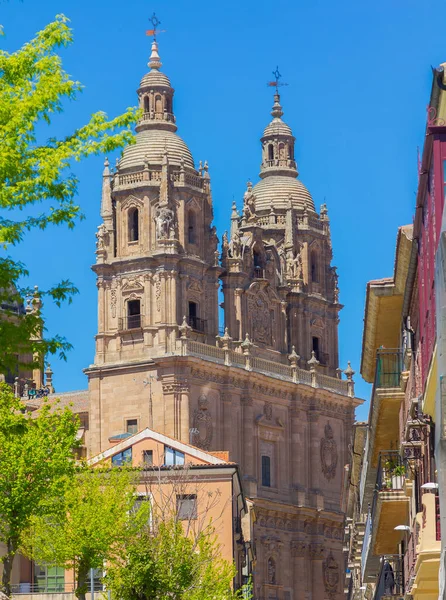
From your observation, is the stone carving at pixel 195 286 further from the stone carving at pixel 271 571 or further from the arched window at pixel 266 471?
the stone carving at pixel 271 571

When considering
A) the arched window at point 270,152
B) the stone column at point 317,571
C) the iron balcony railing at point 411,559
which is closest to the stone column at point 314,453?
the stone column at point 317,571

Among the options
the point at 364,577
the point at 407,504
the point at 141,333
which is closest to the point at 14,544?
the point at 364,577

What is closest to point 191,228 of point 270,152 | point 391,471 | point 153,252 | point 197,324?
point 153,252

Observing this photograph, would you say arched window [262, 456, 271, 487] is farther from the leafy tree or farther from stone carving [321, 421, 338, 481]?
the leafy tree

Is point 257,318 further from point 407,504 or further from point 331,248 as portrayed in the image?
point 407,504

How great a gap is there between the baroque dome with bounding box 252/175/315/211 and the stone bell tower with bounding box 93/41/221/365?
13.5 m

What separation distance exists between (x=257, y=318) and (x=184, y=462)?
4029cm

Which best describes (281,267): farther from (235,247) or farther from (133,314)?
(133,314)

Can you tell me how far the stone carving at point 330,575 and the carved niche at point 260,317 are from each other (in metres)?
14.8

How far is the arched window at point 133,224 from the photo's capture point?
4328 inches

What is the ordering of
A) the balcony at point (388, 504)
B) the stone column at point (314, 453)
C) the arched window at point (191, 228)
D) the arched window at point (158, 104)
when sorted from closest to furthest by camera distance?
1. the balcony at point (388, 504)
2. the arched window at point (191, 228)
3. the arched window at point (158, 104)
4. the stone column at point (314, 453)

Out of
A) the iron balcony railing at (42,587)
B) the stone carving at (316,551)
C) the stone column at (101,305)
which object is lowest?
the iron balcony railing at (42,587)

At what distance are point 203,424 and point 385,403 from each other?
223 ft

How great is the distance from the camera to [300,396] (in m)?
117
